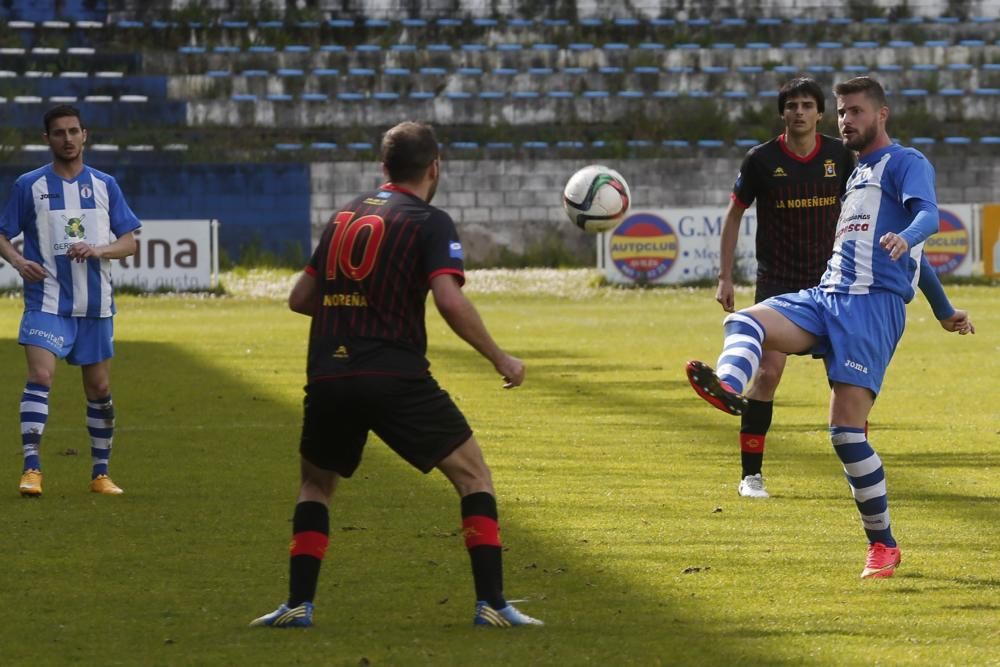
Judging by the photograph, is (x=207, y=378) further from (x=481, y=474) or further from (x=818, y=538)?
(x=481, y=474)

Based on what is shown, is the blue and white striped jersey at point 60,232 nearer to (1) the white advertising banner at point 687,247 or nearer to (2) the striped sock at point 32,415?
(2) the striped sock at point 32,415

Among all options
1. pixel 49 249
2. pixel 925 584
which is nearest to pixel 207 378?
pixel 49 249

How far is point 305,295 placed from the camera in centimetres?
536

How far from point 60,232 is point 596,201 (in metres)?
6.41

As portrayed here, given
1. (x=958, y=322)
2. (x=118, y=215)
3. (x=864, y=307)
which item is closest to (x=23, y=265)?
(x=118, y=215)

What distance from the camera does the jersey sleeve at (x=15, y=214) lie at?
8.55 metres

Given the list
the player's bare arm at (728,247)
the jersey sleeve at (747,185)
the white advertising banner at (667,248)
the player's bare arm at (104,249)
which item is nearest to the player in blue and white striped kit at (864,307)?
the player's bare arm at (728,247)

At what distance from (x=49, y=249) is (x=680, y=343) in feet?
37.4

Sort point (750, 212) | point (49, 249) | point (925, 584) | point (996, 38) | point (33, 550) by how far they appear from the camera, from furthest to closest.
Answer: point (996, 38) < point (750, 212) < point (49, 249) < point (33, 550) < point (925, 584)

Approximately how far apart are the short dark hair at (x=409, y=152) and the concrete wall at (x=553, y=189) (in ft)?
89.9

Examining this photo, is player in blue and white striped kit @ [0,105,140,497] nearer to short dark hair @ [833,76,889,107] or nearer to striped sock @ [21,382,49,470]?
striped sock @ [21,382,49,470]

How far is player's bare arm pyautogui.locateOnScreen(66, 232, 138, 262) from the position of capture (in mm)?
8320

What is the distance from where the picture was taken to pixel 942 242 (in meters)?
28.4

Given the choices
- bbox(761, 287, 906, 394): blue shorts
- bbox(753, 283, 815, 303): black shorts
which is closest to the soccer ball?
bbox(753, 283, 815, 303): black shorts
